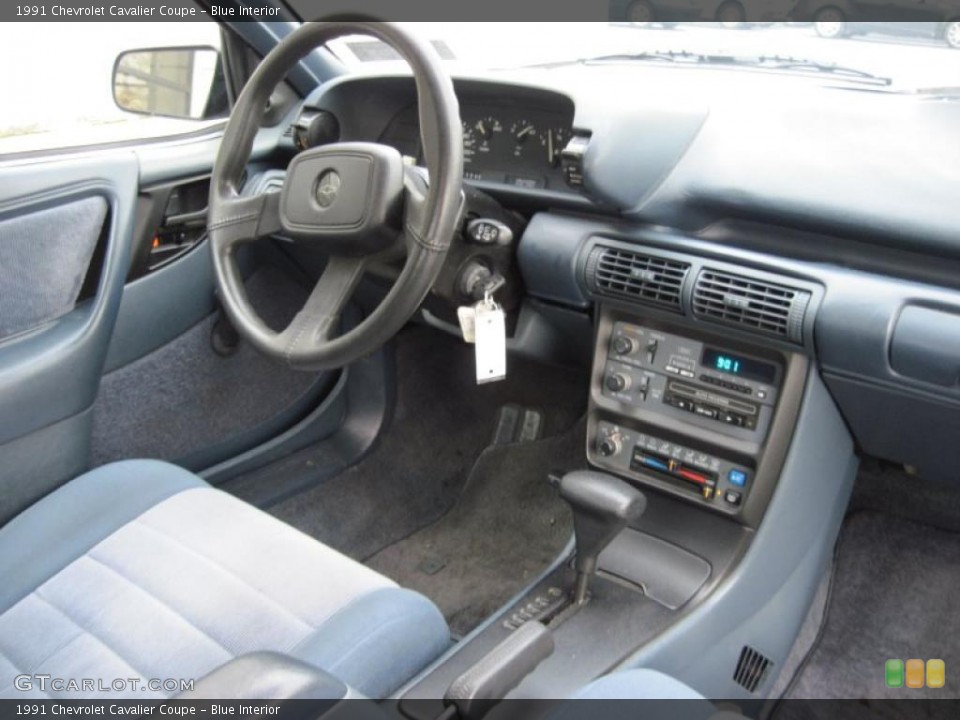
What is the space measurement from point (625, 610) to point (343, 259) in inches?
28.4

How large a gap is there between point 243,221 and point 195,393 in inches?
27.8

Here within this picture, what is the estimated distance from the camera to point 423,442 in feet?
7.83

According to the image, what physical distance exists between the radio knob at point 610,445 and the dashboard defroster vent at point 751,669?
40cm

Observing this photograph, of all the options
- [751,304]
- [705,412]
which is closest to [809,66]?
[751,304]

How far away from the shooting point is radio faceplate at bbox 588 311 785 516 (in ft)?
5.02

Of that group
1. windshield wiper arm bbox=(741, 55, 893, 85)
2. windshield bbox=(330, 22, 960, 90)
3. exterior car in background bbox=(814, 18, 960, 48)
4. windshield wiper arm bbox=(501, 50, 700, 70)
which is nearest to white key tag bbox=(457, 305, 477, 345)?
windshield bbox=(330, 22, 960, 90)

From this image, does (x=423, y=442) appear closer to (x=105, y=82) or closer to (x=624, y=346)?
(x=624, y=346)

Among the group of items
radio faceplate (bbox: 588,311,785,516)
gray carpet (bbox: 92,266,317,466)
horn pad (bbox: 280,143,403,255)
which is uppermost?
horn pad (bbox: 280,143,403,255)

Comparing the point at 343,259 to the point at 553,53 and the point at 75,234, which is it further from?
the point at 553,53

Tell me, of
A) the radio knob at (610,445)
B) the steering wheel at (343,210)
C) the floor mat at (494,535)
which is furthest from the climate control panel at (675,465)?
the steering wheel at (343,210)

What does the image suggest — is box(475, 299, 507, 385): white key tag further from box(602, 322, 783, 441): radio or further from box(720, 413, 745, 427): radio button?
box(720, 413, 745, 427): radio button

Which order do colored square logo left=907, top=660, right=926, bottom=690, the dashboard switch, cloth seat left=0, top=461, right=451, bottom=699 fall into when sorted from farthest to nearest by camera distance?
colored square logo left=907, top=660, right=926, bottom=690 < the dashboard switch < cloth seat left=0, top=461, right=451, bottom=699

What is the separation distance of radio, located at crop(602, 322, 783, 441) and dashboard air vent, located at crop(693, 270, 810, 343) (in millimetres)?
92

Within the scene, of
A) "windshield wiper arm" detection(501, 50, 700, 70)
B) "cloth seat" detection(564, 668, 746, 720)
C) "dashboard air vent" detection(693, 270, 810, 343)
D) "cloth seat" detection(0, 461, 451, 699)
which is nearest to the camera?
"cloth seat" detection(564, 668, 746, 720)
